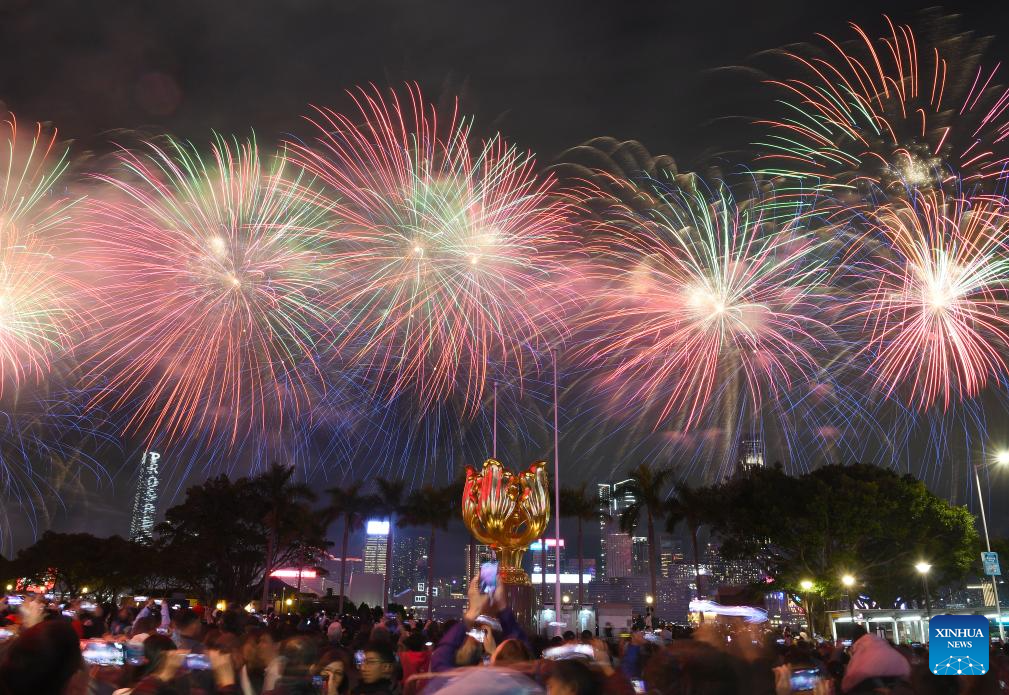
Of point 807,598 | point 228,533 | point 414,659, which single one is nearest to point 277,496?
point 228,533

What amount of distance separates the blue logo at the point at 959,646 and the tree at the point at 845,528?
133ft

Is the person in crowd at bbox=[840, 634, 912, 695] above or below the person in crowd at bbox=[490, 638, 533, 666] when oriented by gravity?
below

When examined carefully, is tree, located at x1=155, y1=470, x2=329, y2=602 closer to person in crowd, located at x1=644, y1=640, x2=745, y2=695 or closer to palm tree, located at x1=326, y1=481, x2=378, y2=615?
palm tree, located at x1=326, y1=481, x2=378, y2=615

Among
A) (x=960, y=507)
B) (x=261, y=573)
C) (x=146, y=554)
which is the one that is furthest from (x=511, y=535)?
(x=146, y=554)

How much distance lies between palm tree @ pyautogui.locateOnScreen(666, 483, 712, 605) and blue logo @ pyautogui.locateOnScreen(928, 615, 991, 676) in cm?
4986

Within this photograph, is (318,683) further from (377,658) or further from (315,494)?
(315,494)

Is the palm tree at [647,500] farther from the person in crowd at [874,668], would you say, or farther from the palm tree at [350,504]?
the person in crowd at [874,668]

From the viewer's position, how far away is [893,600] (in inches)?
2077

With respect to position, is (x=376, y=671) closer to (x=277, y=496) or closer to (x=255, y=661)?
(x=255, y=661)

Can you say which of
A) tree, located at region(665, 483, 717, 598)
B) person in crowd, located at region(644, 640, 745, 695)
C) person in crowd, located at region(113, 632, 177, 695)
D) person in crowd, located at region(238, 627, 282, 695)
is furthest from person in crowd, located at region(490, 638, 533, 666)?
Answer: tree, located at region(665, 483, 717, 598)

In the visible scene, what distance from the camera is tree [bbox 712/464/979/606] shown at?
4284 cm

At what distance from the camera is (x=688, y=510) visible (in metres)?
55.1

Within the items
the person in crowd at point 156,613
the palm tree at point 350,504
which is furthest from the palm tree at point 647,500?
the person in crowd at point 156,613

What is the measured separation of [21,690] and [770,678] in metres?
5.03
